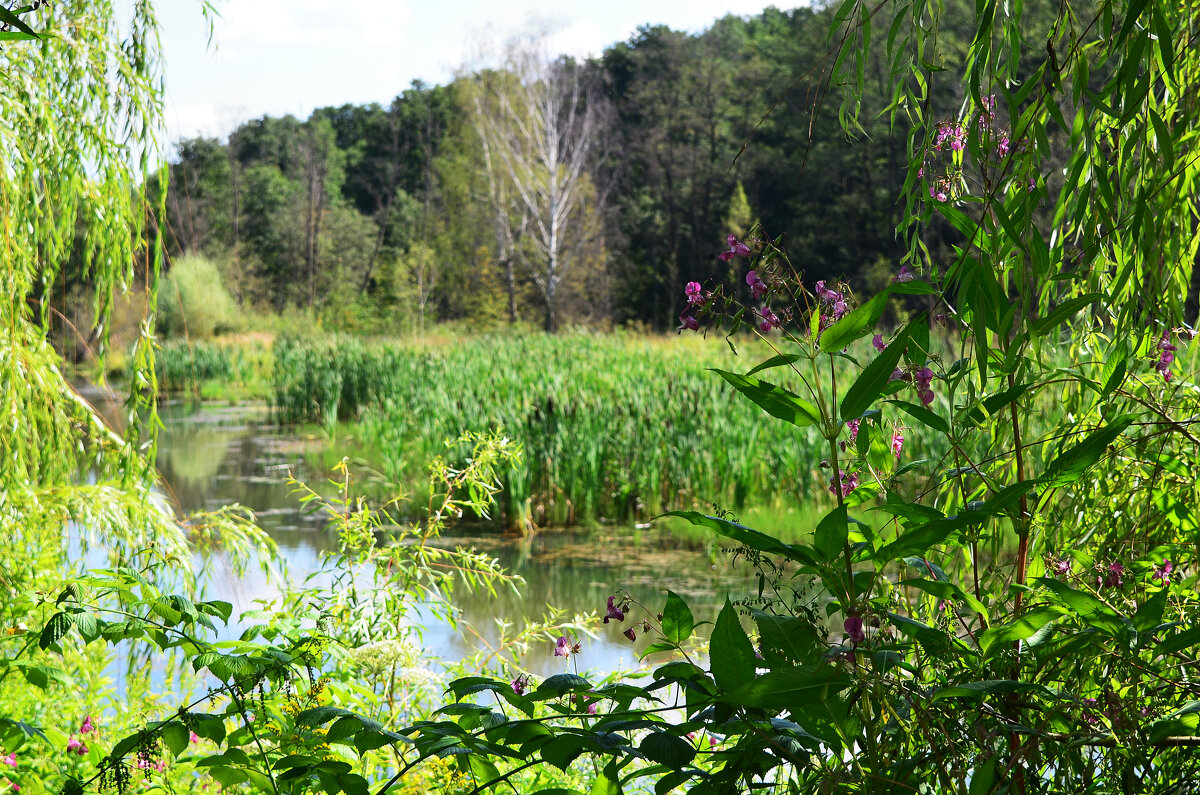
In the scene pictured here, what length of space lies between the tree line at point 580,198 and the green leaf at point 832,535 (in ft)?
72.3

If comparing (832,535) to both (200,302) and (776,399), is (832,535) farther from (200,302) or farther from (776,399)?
(200,302)

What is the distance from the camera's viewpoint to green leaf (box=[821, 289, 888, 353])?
2.44ft

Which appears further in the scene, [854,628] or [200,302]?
[200,302]

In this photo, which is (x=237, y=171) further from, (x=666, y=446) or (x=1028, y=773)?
(x=1028, y=773)

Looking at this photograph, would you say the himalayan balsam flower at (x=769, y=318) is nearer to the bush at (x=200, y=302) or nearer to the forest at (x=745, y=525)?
the forest at (x=745, y=525)

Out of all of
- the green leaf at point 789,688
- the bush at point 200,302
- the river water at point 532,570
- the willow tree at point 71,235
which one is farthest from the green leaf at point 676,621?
the bush at point 200,302

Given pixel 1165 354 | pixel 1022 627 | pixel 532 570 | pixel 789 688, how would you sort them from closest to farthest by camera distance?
pixel 789 688, pixel 1022 627, pixel 1165 354, pixel 532 570

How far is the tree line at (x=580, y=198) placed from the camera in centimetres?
2614

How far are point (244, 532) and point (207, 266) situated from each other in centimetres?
2515

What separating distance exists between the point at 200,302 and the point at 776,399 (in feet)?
83.9

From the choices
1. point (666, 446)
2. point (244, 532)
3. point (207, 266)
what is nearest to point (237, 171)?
point (207, 266)

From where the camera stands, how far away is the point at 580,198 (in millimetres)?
27438

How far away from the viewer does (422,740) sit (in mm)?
864

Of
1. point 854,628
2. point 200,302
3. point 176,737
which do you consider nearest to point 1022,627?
point 854,628
